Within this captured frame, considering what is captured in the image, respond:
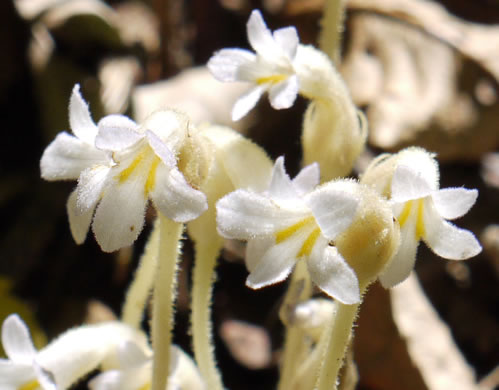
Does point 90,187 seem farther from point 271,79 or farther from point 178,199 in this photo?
point 271,79

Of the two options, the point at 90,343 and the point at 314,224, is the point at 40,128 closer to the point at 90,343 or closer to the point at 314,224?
the point at 90,343

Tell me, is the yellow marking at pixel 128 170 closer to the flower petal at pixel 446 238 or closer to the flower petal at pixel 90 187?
the flower petal at pixel 90 187

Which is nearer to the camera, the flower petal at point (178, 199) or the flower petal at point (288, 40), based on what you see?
the flower petal at point (178, 199)

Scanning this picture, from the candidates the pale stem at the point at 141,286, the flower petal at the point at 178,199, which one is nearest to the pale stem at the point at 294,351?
the pale stem at the point at 141,286

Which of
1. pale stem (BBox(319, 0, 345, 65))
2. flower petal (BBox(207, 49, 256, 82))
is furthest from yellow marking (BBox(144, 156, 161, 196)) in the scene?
pale stem (BBox(319, 0, 345, 65))

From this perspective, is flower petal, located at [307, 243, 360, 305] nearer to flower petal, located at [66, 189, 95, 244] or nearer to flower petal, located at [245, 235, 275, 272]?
flower petal, located at [245, 235, 275, 272]

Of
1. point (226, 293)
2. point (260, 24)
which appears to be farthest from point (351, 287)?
point (226, 293)

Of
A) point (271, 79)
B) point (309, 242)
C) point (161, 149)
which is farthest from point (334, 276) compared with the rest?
point (271, 79)
